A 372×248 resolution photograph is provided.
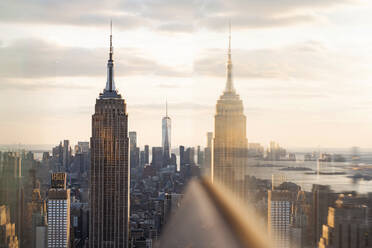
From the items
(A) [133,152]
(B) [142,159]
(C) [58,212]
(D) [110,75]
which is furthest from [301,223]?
(A) [133,152]

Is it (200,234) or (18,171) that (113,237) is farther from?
(200,234)

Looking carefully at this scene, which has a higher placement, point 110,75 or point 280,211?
point 110,75

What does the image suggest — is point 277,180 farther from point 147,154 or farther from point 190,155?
point 147,154

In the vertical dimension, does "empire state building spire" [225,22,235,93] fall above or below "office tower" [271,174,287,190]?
above

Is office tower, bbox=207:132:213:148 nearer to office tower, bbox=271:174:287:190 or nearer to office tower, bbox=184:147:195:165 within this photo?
office tower, bbox=271:174:287:190

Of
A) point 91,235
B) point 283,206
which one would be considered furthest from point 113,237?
point 283,206

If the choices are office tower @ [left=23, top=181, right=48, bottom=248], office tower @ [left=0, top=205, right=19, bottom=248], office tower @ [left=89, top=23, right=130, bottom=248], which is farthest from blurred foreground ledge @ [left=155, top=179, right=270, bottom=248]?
office tower @ [left=89, top=23, right=130, bottom=248]

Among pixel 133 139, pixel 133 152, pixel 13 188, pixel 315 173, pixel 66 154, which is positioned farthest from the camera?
pixel 133 152
